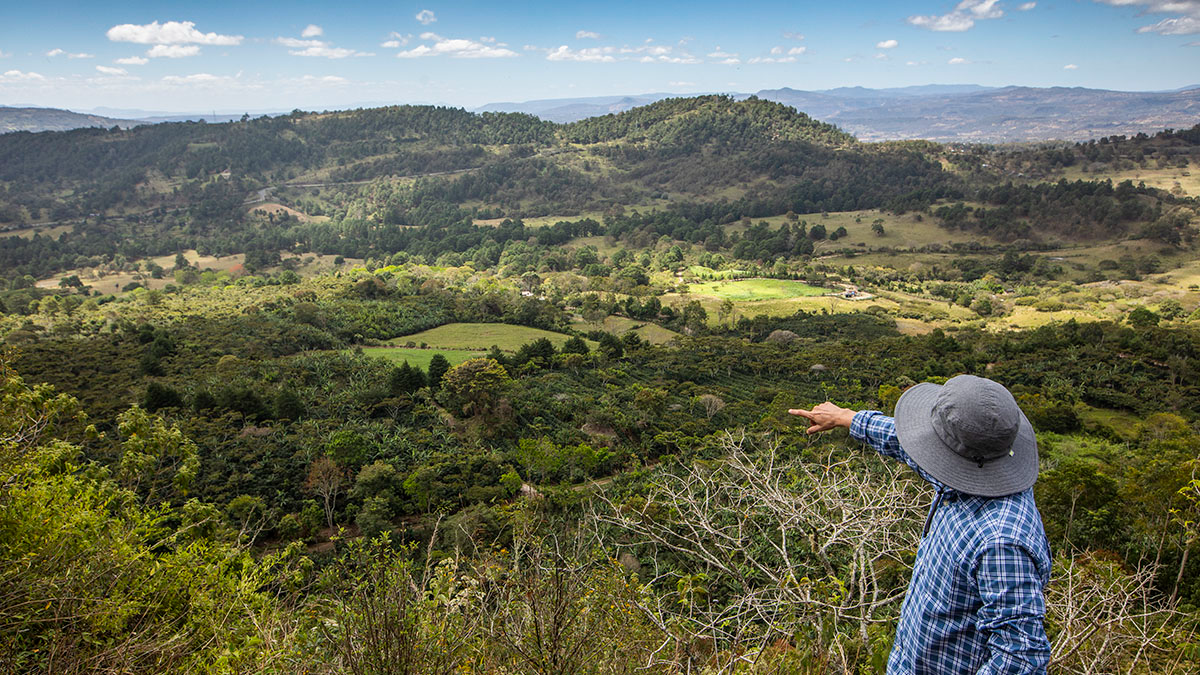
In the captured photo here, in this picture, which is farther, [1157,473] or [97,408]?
[97,408]

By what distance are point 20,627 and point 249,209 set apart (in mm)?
124143

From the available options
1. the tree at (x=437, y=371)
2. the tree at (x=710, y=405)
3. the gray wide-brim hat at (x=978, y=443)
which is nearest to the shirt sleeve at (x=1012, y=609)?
the gray wide-brim hat at (x=978, y=443)

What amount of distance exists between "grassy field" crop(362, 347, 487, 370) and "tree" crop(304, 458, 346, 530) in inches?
679

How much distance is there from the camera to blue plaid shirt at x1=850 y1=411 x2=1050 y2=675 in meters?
1.93

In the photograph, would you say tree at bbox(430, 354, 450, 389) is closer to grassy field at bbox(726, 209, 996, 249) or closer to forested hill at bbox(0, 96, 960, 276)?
grassy field at bbox(726, 209, 996, 249)

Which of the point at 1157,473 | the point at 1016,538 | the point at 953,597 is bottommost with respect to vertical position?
the point at 1157,473

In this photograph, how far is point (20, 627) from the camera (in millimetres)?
3545

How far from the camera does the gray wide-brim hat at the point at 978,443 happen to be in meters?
2.07

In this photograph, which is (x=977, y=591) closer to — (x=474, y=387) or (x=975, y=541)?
(x=975, y=541)

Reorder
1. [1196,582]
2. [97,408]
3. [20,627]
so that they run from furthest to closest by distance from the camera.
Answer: [97,408] → [1196,582] → [20,627]

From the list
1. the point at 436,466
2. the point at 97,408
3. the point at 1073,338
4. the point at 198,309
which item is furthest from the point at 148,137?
the point at 1073,338

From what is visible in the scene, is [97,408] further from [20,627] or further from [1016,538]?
[1016,538]

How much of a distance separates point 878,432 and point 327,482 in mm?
19094

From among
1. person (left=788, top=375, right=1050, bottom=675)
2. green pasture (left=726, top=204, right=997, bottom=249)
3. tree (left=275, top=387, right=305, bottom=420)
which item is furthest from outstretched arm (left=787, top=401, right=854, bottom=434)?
green pasture (left=726, top=204, right=997, bottom=249)
